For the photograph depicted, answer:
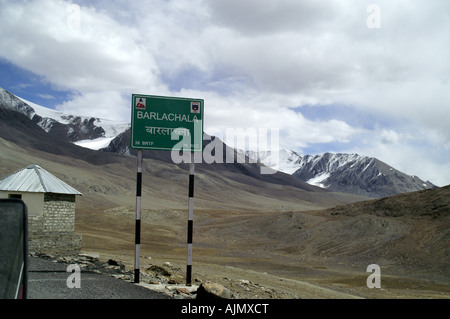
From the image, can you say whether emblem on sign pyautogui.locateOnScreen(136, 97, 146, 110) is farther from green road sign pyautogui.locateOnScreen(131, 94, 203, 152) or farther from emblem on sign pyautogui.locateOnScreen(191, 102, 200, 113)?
emblem on sign pyautogui.locateOnScreen(191, 102, 200, 113)

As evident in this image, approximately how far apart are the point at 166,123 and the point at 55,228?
1107cm

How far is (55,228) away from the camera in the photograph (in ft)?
61.2

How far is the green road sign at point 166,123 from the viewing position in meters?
10.2

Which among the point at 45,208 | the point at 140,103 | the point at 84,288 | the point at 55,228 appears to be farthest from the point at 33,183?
the point at 84,288

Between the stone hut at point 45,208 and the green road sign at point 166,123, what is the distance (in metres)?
10.1

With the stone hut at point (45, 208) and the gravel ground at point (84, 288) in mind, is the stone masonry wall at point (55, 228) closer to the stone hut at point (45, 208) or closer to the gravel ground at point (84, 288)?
the stone hut at point (45, 208)

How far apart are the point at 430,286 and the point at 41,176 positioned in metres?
21.7

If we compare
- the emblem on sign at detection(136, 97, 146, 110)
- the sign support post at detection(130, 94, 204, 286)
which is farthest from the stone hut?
the emblem on sign at detection(136, 97, 146, 110)

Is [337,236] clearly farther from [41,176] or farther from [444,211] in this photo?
[41,176]

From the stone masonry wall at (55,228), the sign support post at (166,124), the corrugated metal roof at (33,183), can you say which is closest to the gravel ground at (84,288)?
the sign support post at (166,124)

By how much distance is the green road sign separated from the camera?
10234mm

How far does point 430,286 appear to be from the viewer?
2378cm

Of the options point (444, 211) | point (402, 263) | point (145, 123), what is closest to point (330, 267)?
point (402, 263)
